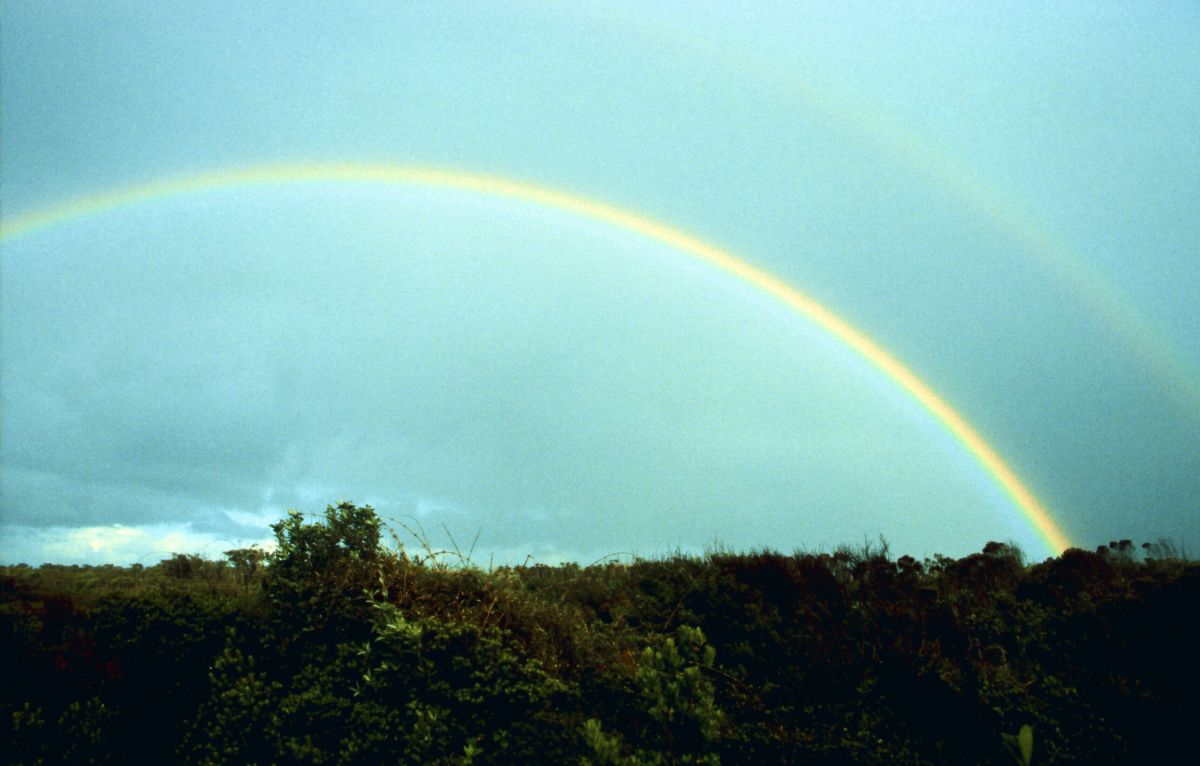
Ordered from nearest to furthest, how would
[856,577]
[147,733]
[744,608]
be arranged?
[147,733]
[744,608]
[856,577]

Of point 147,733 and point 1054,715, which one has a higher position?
point 1054,715

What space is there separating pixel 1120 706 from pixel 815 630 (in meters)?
3.27

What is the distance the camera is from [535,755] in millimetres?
6688

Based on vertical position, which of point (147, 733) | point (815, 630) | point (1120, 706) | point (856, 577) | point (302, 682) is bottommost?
point (147, 733)

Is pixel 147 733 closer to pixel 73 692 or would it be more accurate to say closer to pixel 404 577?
pixel 73 692

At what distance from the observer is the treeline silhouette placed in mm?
6902

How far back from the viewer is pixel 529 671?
25.0 ft

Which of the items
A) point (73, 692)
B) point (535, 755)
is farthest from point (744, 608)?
point (73, 692)

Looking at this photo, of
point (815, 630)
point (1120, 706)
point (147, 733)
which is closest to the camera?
point (147, 733)

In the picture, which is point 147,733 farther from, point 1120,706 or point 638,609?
point 1120,706

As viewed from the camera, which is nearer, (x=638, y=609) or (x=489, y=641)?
(x=489, y=641)

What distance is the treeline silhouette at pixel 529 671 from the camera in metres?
6.90

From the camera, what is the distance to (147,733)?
23.9ft

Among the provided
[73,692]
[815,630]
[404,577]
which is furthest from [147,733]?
[815,630]
